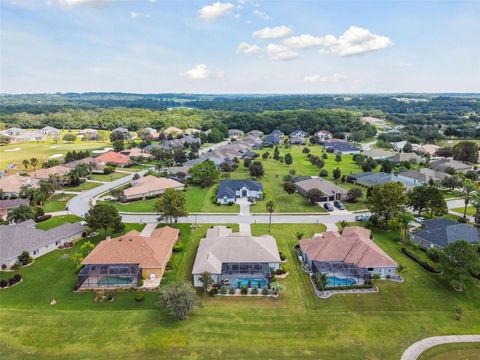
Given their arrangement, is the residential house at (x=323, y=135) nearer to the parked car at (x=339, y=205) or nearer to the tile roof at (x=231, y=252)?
the parked car at (x=339, y=205)

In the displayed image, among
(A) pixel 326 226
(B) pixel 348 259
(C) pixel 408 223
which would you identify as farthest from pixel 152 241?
(C) pixel 408 223

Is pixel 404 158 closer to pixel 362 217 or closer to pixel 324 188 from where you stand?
pixel 324 188

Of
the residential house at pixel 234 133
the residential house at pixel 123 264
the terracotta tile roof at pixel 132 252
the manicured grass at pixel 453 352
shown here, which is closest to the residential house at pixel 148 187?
the terracotta tile roof at pixel 132 252

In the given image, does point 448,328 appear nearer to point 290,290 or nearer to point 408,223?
point 290,290

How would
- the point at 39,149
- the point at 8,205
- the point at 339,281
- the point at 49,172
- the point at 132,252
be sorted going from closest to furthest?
1. the point at 339,281
2. the point at 132,252
3. the point at 8,205
4. the point at 49,172
5. the point at 39,149

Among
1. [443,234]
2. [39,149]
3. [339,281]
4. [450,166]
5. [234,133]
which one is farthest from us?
[234,133]

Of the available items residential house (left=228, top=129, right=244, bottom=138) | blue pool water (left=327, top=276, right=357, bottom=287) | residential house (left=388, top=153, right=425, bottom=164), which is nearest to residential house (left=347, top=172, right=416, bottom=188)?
residential house (left=388, top=153, right=425, bottom=164)

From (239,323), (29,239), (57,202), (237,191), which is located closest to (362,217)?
(237,191)
